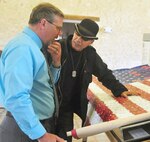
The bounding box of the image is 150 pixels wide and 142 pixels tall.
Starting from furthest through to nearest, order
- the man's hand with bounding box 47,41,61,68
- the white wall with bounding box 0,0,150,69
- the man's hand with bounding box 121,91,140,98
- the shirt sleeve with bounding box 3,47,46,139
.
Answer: the white wall with bounding box 0,0,150,69, the man's hand with bounding box 121,91,140,98, the man's hand with bounding box 47,41,61,68, the shirt sleeve with bounding box 3,47,46,139

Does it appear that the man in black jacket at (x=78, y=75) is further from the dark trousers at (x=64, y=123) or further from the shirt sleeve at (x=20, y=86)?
the shirt sleeve at (x=20, y=86)

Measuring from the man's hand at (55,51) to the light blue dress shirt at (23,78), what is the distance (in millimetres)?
279

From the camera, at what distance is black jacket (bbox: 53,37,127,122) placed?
1768 mm

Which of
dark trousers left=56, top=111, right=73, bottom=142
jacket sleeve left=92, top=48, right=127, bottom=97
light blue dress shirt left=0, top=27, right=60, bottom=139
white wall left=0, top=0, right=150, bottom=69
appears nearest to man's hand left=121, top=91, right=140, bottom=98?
jacket sleeve left=92, top=48, right=127, bottom=97

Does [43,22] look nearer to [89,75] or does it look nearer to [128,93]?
[89,75]

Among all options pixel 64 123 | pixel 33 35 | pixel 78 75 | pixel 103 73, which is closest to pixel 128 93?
pixel 103 73

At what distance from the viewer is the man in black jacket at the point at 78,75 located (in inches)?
68.4

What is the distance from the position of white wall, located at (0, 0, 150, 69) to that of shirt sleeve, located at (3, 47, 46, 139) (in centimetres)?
295

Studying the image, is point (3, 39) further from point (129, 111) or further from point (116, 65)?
point (129, 111)

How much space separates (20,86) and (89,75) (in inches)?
36.0

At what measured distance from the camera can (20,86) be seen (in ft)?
3.18

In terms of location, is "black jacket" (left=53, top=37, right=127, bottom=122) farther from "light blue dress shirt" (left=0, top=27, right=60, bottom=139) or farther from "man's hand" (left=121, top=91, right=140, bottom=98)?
"light blue dress shirt" (left=0, top=27, right=60, bottom=139)

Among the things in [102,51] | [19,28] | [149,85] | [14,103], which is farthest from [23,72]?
[102,51]

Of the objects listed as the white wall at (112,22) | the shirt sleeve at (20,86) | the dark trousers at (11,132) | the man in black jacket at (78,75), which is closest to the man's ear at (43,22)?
the shirt sleeve at (20,86)
